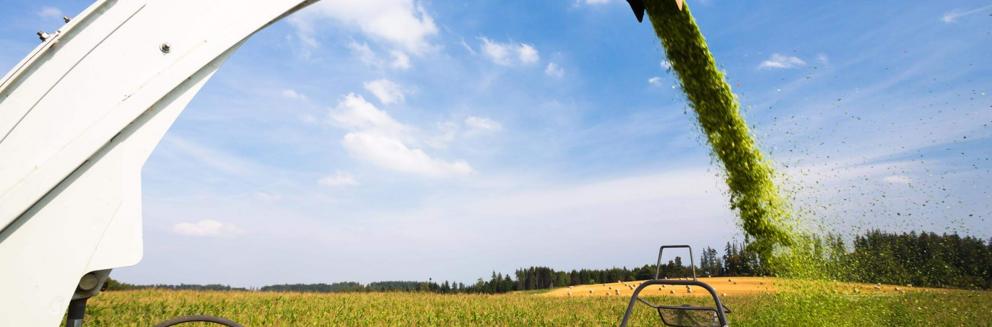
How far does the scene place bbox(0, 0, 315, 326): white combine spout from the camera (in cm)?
132

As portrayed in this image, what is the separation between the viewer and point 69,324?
158 centimetres

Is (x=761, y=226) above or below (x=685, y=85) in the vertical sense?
below

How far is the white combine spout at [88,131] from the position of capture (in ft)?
4.34

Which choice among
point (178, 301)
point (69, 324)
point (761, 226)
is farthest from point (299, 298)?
point (69, 324)

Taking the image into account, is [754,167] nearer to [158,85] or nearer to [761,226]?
[761,226]

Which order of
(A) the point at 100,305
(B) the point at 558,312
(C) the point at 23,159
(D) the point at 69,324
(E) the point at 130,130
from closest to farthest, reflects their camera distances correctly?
(C) the point at 23,159 < (E) the point at 130,130 < (D) the point at 69,324 < (A) the point at 100,305 < (B) the point at 558,312

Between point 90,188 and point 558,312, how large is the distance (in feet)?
30.5

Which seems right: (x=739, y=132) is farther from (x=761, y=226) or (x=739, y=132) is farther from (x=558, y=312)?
(x=558, y=312)

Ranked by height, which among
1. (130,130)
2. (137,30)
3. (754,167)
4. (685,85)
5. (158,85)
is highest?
(685,85)

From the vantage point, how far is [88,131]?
1.35 m

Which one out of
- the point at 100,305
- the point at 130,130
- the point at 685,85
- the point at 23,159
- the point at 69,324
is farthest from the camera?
the point at 100,305

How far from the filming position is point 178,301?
900 cm

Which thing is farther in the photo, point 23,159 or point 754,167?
point 754,167

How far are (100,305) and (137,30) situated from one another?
859 cm
